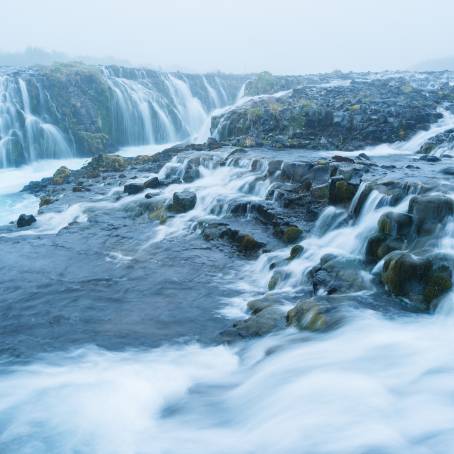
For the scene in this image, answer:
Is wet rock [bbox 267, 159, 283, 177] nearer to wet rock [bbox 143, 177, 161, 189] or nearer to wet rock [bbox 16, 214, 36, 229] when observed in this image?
wet rock [bbox 143, 177, 161, 189]

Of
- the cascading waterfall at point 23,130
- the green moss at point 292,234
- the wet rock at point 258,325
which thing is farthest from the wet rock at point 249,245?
the cascading waterfall at point 23,130

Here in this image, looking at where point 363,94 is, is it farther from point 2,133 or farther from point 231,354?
point 231,354

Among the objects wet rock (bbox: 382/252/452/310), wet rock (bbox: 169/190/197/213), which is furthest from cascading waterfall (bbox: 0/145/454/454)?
wet rock (bbox: 169/190/197/213)

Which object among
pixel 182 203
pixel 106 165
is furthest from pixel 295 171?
pixel 106 165

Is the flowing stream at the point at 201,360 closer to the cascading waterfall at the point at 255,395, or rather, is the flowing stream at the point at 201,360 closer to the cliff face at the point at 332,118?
the cascading waterfall at the point at 255,395

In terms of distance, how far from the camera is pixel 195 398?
736 cm

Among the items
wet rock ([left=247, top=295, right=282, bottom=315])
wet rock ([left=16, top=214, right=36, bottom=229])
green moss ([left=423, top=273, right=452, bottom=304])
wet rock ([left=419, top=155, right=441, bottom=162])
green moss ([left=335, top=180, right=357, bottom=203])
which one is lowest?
wet rock ([left=16, top=214, right=36, bottom=229])

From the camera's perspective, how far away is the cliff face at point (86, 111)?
3624 centimetres

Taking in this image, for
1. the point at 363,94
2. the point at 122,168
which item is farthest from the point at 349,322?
the point at 363,94

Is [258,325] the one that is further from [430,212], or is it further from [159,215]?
[159,215]

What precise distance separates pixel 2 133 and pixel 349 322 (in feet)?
111

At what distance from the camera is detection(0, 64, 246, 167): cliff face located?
36.2 metres

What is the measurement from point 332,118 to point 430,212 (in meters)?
18.8

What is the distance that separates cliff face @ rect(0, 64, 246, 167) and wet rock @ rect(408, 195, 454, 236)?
3110 cm
